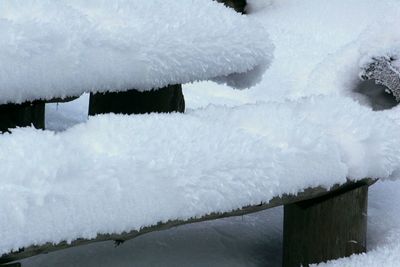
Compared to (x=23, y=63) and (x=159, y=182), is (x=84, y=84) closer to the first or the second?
(x=23, y=63)

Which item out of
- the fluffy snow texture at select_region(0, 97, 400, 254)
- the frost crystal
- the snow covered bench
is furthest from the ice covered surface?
the fluffy snow texture at select_region(0, 97, 400, 254)

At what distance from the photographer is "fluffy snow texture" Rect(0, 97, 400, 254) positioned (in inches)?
44.3

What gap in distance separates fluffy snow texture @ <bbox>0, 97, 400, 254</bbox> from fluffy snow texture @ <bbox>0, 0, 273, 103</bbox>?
0.11 meters

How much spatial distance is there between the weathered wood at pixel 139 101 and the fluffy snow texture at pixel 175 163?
23cm

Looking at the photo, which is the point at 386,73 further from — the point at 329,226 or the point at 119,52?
the point at 119,52

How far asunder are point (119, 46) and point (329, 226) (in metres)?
0.59

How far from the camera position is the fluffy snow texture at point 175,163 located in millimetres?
1124

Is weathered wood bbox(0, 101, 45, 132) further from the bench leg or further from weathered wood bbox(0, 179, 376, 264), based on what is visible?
the bench leg

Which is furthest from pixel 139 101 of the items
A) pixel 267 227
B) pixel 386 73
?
pixel 386 73

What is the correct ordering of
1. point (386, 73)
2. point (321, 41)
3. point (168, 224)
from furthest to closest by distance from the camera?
point (321, 41) < point (386, 73) < point (168, 224)

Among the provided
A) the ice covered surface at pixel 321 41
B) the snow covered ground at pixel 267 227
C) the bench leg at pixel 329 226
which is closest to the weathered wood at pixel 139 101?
the snow covered ground at pixel 267 227

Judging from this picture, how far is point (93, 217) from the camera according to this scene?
1150 mm

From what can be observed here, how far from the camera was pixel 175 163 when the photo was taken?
4.16ft

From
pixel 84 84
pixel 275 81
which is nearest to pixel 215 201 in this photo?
pixel 84 84
